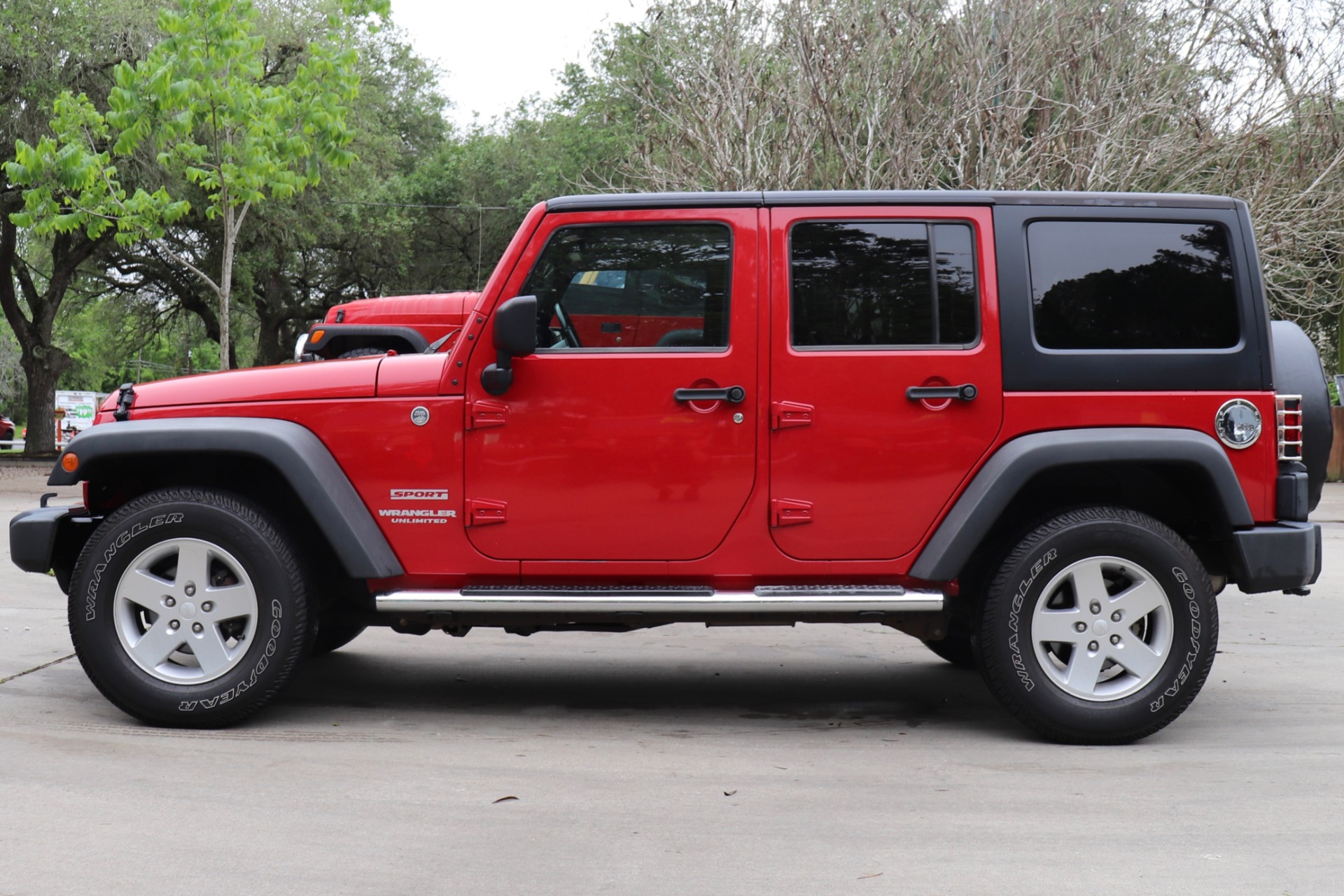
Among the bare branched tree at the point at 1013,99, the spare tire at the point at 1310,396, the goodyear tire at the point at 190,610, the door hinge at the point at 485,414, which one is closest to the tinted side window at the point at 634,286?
the door hinge at the point at 485,414

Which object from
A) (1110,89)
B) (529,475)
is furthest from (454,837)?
(1110,89)

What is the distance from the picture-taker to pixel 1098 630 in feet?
16.0

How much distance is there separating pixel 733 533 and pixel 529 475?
790mm

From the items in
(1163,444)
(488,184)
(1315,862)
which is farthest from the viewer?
(488,184)

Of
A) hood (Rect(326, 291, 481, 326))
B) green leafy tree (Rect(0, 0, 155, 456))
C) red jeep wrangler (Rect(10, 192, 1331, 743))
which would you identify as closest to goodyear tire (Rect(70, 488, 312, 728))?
red jeep wrangler (Rect(10, 192, 1331, 743))

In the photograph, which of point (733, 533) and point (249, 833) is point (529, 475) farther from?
point (249, 833)

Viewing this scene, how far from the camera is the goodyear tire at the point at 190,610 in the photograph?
15.9ft

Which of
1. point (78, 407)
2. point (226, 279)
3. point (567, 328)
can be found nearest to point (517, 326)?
point (567, 328)

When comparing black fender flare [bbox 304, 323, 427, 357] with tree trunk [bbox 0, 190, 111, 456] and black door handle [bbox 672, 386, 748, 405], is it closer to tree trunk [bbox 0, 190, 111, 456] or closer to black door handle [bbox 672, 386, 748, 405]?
black door handle [bbox 672, 386, 748, 405]

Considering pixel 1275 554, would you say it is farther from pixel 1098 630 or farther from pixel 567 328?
pixel 567 328

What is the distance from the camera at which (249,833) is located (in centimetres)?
372

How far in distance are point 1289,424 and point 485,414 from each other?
3.04m

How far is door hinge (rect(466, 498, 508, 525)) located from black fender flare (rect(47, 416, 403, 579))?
335mm

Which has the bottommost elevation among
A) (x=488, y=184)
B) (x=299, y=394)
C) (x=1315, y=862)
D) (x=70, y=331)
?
(x=1315, y=862)
